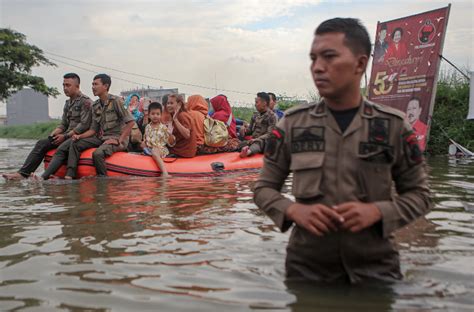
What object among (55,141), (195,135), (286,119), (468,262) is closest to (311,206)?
(286,119)

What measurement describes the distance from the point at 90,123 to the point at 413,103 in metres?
6.53

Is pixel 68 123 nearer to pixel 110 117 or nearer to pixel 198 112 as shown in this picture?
pixel 110 117

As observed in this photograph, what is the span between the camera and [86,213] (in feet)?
15.8

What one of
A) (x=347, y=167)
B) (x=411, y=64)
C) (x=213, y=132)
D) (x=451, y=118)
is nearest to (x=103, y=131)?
(x=213, y=132)

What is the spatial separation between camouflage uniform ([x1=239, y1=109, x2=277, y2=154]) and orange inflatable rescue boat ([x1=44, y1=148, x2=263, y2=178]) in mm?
998

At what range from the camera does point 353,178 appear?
2203mm

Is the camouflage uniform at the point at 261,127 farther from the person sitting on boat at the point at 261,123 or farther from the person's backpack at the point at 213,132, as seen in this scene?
the person's backpack at the point at 213,132

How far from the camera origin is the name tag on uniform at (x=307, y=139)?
225cm

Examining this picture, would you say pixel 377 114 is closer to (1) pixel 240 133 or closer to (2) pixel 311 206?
(2) pixel 311 206

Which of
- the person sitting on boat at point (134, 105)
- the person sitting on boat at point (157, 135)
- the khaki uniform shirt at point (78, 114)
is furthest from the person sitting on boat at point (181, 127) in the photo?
the person sitting on boat at point (134, 105)

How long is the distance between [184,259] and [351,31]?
1.71 metres

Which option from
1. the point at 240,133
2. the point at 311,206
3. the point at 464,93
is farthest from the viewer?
the point at 464,93

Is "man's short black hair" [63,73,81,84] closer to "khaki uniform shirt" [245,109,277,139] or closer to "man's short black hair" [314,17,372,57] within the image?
"khaki uniform shirt" [245,109,277,139]

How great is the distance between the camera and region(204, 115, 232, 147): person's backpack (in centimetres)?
898
